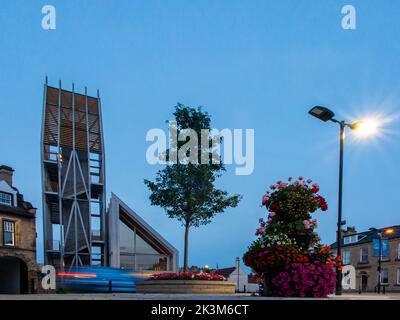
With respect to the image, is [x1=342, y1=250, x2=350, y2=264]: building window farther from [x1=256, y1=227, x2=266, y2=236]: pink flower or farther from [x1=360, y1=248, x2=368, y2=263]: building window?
[x1=256, y1=227, x2=266, y2=236]: pink flower

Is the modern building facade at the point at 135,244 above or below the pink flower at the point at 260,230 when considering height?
below

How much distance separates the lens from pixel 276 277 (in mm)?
8203

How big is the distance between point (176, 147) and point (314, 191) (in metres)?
12.2

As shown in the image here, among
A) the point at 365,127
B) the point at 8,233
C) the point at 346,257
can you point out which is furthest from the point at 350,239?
the point at 365,127

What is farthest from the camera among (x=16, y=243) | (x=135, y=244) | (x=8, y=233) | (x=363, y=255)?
(x=363, y=255)

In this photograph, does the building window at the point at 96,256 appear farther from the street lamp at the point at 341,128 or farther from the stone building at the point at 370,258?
the street lamp at the point at 341,128

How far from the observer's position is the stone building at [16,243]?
3369cm

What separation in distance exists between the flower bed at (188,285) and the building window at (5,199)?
23.7m

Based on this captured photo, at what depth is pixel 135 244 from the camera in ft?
120

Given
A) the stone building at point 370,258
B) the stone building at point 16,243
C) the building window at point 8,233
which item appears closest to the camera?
the building window at point 8,233

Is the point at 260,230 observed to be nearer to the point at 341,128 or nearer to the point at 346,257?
the point at 341,128

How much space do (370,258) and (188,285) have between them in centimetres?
4091

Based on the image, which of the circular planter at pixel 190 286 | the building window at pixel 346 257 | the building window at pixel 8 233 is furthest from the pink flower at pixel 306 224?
the building window at pixel 346 257
